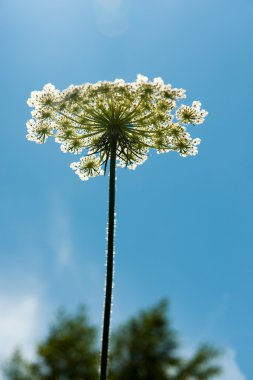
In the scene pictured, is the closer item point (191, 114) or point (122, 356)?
point (191, 114)

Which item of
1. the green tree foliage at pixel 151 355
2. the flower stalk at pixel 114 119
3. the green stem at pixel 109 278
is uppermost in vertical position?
the green tree foliage at pixel 151 355

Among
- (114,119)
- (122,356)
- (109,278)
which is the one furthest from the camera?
(122,356)

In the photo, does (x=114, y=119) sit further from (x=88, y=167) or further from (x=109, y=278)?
(x=109, y=278)

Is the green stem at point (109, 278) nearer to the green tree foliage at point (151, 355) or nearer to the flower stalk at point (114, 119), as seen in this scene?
the flower stalk at point (114, 119)

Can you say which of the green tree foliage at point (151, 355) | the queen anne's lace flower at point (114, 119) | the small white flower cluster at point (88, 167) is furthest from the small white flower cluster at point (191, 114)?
the green tree foliage at point (151, 355)

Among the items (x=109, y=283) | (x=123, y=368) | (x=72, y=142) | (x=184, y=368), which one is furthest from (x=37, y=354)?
(x=109, y=283)

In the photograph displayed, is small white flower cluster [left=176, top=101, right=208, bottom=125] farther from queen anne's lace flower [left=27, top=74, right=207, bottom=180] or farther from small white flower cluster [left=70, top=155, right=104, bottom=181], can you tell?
small white flower cluster [left=70, top=155, right=104, bottom=181]

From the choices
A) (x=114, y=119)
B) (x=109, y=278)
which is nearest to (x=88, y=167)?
(x=114, y=119)

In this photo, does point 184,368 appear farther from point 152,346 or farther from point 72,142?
point 72,142
